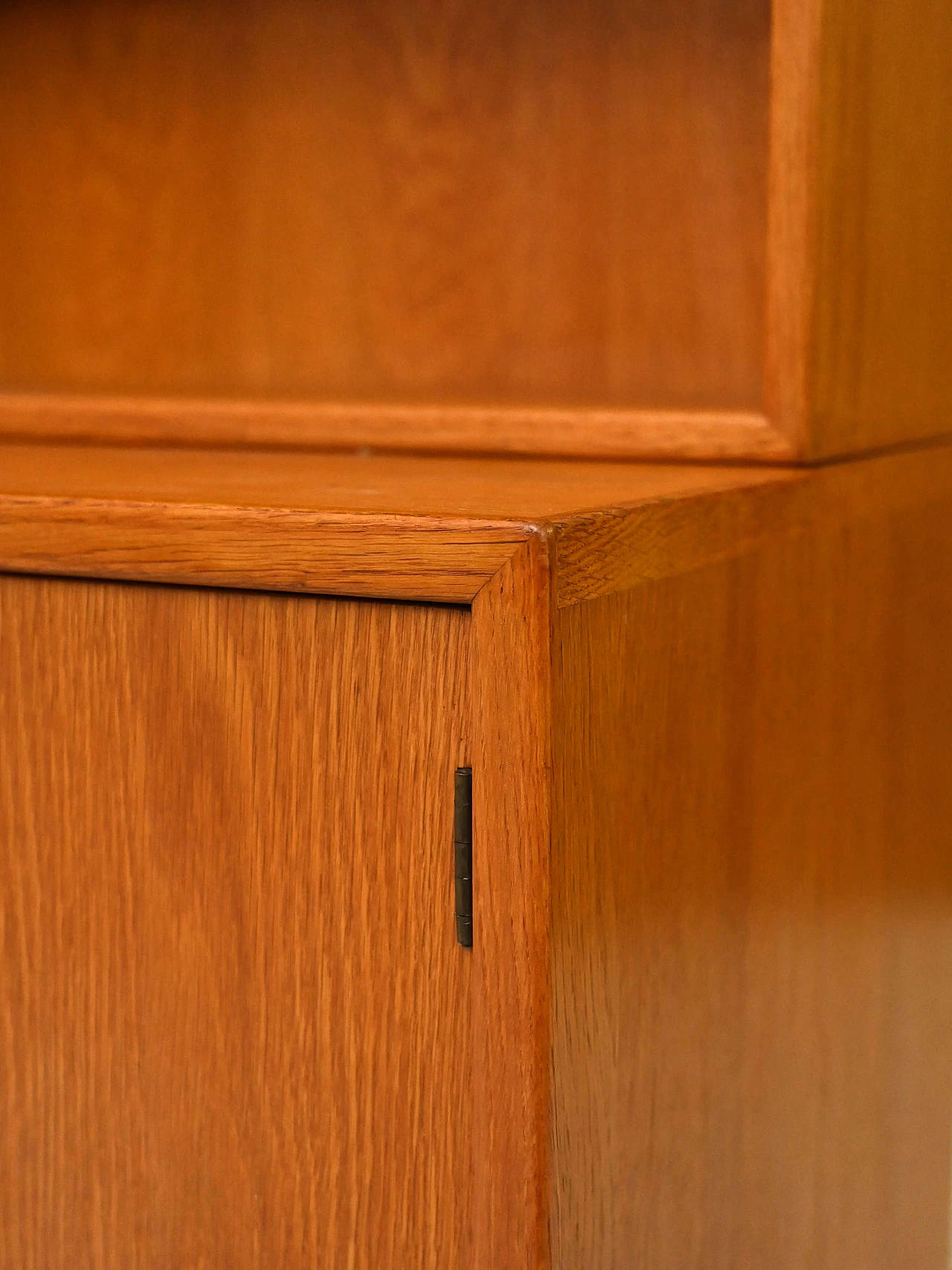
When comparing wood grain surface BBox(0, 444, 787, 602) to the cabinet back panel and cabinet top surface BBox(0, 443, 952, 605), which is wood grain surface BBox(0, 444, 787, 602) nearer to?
cabinet top surface BBox(0, 443, 952, 605)

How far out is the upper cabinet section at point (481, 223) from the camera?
2.36ft

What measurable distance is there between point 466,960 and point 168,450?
0.44 metres

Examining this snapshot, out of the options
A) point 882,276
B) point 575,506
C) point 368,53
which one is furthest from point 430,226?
point 575,506

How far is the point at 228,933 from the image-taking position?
57 cm

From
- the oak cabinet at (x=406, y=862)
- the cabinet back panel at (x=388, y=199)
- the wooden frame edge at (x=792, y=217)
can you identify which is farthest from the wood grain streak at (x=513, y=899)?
the cabinet back panel at (x=388, y=199)

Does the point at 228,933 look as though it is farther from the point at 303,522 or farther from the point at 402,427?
the point at 402,427

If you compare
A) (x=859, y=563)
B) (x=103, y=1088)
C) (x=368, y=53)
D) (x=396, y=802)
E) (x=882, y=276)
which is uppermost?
(x=368, y=53)

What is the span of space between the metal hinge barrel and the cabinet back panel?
0.37 meters

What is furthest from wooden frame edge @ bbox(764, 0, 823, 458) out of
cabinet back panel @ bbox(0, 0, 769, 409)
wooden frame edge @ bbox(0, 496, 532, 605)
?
wooden frame edge @ bbox(0, 496, 532, 605)

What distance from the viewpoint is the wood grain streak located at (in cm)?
49

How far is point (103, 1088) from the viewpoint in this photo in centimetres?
60

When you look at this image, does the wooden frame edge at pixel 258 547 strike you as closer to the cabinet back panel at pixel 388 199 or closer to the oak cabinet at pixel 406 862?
the oak cabinet at pixel 406 862

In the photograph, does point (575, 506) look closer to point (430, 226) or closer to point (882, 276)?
point (882, 276)

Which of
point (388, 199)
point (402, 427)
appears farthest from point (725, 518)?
point (388, 199)
